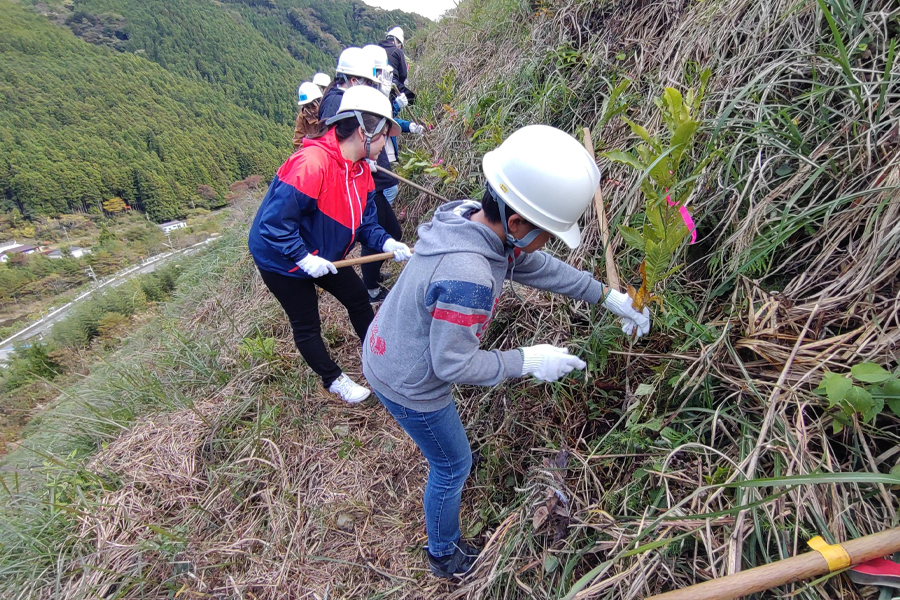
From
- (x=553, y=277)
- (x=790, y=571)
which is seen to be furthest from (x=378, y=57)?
(x=790, y=571)

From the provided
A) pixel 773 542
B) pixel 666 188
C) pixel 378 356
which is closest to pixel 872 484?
pixel 773 542

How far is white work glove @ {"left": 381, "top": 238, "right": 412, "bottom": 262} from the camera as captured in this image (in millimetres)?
2699

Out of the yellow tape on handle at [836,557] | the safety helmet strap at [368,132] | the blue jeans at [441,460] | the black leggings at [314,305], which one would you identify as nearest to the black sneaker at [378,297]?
the black leggings at [314,305]

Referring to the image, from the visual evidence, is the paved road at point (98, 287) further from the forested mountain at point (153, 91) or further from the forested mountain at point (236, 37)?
the forested mountain at point (236, 37)

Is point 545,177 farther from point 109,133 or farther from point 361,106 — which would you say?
point 109,133

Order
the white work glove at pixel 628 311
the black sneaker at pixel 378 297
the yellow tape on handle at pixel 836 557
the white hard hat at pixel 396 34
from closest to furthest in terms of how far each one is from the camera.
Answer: the yellow tape on handle at pixel 836 557 < the white work glove at pixel 628 311 < the black sneaker at pixel 378 297 < the white hard hat at pixel 396 34

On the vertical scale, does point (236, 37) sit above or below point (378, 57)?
below

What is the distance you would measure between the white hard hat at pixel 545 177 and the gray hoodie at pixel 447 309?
0.15 metres

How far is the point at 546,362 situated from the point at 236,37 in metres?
90.1

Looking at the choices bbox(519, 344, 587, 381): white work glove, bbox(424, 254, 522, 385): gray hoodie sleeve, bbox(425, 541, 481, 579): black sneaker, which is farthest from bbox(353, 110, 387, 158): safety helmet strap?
bbox(425, 541, 481, 579): black sneaker

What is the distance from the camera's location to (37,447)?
11.0ft

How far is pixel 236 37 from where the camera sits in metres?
70.2

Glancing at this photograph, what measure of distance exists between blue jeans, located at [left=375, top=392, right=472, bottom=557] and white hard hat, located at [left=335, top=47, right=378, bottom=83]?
2922 mm

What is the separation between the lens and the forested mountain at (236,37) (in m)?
64.6
